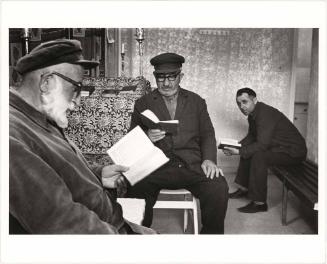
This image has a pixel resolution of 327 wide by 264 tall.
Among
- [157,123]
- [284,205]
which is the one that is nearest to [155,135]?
[157,123]

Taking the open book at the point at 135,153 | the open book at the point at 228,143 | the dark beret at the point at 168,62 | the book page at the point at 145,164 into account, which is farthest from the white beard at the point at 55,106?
the open book at the point at 228,143

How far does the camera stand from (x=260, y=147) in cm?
190

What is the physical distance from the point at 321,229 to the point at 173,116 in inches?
36.1

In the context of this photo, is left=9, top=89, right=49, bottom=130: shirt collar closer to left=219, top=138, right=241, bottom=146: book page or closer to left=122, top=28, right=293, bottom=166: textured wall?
left=122, top=28, right=293, bottom=166: textured wall

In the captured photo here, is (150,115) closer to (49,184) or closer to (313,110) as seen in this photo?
(313,110)

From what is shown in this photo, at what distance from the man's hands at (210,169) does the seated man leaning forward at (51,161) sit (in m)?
0.64

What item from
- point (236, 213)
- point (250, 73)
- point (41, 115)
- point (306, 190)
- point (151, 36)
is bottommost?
point (236, 213)

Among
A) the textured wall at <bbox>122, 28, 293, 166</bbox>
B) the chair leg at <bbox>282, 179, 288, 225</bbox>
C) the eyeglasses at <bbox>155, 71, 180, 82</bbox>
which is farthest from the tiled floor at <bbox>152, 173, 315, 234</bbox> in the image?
the eyeglasses at <bbox>155, 71, 180, 82</bbox>

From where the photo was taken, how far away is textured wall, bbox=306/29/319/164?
1.54 metres

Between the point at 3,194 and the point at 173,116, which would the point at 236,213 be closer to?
the point at 173,116

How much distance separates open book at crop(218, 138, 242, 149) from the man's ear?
3.12ft

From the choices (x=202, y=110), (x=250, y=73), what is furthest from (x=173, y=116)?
(x=250, y=73)

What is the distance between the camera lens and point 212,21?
1450 millimetres

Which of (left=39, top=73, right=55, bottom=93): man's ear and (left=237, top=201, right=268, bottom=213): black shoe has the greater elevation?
(left=39, top=73, right=55, bottom=93): man's ear
